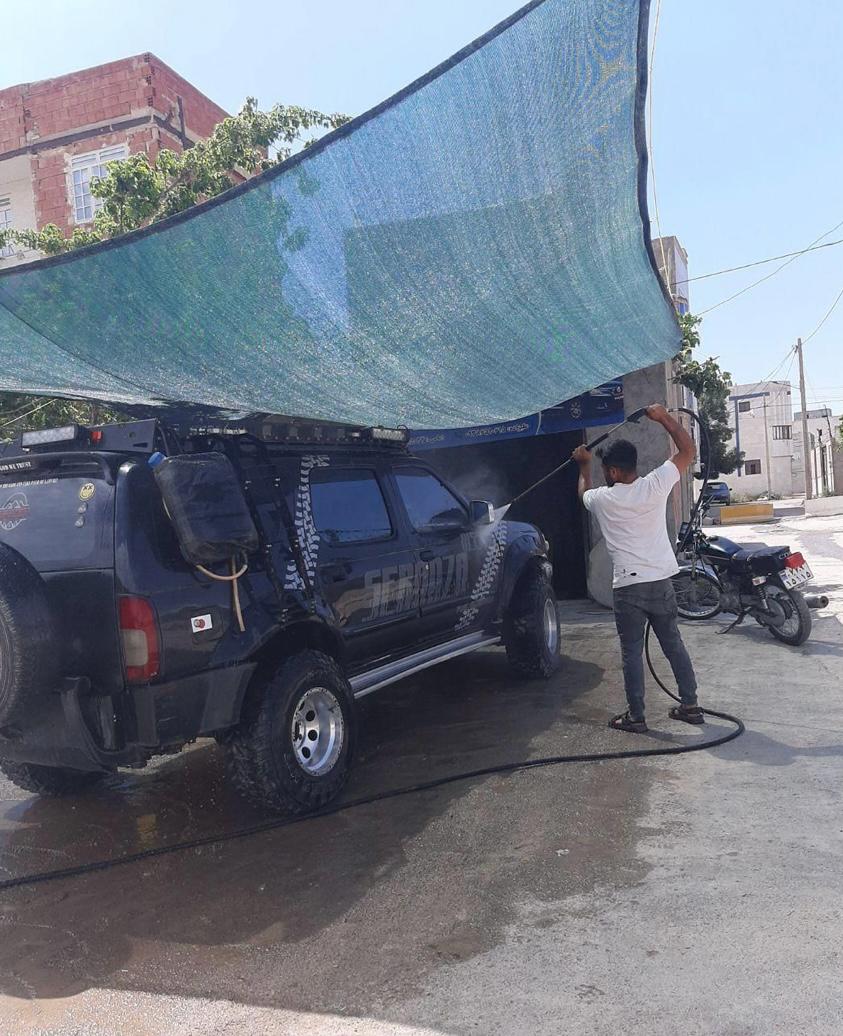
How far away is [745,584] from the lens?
845 centimetres

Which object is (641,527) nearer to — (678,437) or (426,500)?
(678,437)

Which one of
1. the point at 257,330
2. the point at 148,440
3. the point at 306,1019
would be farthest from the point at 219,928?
the point at 257,330

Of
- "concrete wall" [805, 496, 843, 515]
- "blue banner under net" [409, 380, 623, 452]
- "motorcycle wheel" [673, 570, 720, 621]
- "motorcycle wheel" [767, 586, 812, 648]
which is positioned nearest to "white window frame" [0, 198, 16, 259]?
"blue banner under net" [409, 380, 623, 452]

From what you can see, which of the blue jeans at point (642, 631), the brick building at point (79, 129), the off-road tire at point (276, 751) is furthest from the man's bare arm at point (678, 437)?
the brick building at point (79, 129)

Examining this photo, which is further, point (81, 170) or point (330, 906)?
point (81, 170)

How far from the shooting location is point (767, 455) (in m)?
63.1

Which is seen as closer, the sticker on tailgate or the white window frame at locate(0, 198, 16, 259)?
the sticker on tailgate

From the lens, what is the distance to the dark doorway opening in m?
12.2

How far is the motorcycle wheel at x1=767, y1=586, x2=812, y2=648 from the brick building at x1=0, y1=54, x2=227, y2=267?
1745cm

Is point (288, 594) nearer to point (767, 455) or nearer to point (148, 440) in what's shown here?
point (148, 440)

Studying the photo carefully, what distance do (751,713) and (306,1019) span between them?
4.13m

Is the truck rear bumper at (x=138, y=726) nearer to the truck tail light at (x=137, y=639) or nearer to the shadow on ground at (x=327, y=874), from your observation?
the truck tail light at (x=137, y=639)

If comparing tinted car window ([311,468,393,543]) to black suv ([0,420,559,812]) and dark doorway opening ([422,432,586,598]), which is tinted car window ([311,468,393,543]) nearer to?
black suv ([0,420,559,812])

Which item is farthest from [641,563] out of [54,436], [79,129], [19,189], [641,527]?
[19,189]
